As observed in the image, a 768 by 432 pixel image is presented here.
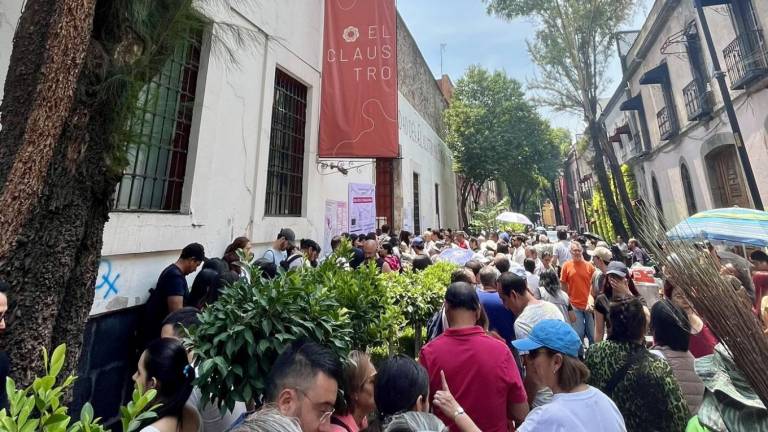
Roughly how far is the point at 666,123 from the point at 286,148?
14.6 m

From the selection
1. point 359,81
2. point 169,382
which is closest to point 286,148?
point 359,81

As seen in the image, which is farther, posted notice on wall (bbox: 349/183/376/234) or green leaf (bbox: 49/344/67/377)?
posted notice on wall (bbox: 349/183/376/234)

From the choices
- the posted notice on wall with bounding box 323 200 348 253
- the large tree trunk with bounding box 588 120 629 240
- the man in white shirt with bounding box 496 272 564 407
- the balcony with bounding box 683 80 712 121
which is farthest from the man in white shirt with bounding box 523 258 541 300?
the large tree trunk with bounding box 588 120 629 240

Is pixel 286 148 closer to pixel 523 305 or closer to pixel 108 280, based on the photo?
pixel 108 280

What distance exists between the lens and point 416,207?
14773mm

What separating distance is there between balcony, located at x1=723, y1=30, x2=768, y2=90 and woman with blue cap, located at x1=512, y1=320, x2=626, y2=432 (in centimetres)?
1024

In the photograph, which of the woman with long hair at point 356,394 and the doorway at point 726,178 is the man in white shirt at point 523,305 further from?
the doorway at point 726,178

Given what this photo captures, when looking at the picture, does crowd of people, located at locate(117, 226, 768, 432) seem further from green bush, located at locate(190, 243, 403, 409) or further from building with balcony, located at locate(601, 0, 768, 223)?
building with balcony, located at locate(601, 0, 768, 223)

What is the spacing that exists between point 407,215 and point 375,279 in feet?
32.0

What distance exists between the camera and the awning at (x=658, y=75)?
12297 millimetres

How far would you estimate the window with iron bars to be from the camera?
5988 millimetres

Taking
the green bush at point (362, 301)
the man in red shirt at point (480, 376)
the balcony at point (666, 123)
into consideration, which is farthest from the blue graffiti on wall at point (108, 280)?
the balcony at point (666, 123)

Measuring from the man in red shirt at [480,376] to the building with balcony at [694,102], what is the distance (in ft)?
23.4

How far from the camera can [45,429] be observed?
822 millimetres
